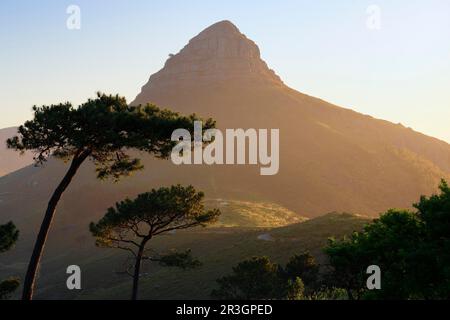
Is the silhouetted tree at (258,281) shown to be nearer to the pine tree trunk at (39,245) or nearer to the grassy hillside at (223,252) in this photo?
the grassy hillside at (223,252)

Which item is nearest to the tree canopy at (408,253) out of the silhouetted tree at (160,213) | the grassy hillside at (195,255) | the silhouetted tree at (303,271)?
the silhouetted tree at (160,213)

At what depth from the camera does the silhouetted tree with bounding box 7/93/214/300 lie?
2030cm

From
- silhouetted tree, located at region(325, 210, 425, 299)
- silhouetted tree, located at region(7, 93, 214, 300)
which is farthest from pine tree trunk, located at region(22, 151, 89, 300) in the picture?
silhouetted tree, located at region(325, 210, 425, 299)

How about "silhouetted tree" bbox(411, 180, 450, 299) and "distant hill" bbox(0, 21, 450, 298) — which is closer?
"silhouetted tree" bbox(411, 180, 450, 299)

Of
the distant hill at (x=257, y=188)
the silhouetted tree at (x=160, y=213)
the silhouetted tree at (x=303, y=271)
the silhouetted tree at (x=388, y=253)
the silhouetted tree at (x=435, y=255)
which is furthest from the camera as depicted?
the distant hill at (x=257, y=188)

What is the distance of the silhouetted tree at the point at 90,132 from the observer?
2030cm

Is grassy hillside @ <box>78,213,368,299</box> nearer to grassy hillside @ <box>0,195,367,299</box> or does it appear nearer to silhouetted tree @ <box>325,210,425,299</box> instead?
grassy hillside @ <box>0,195,367,299</box>

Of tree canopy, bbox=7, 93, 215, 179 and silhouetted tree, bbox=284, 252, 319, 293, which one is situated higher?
tree canopy, bbox=7, 93, 215, 179

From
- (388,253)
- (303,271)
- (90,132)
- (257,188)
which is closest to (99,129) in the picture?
(90,132)

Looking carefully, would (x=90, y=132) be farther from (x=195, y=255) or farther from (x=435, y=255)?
(x=195, y=255)

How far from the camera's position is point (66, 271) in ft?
275

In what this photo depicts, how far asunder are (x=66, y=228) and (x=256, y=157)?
74858mm
